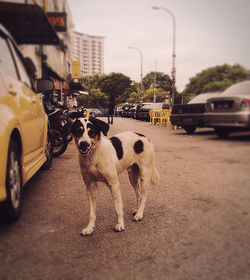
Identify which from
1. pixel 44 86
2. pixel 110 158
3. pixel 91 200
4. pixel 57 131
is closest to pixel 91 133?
pixel 110 158

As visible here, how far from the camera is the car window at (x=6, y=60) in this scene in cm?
279

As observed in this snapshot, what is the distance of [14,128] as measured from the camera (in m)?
2.73

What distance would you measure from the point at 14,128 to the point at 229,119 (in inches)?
91.9

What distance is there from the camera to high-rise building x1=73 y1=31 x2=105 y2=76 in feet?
4.07

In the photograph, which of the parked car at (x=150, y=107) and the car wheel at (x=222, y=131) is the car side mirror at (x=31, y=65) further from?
the car wheel at (x=222, y=131)

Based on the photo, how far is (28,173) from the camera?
11.0ft

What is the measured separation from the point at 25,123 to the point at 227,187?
2.62 metres

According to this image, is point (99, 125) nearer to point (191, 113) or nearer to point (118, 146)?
point (118, 146)

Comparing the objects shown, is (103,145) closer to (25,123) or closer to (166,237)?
(166,237)

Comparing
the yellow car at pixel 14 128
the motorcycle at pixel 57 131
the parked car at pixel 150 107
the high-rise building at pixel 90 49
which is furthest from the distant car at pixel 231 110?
the motorcycle at pixel 57 131

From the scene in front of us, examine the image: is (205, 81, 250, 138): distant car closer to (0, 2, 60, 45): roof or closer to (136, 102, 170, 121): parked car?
(136, 102, 170, 121): parked car

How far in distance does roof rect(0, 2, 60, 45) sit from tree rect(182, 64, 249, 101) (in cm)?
128

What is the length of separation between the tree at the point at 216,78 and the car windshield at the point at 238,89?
0.02 m

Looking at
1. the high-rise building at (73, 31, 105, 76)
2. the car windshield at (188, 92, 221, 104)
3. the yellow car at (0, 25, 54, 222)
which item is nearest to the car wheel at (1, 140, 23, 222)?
the yellow car at (0, 25, 54, 222)
